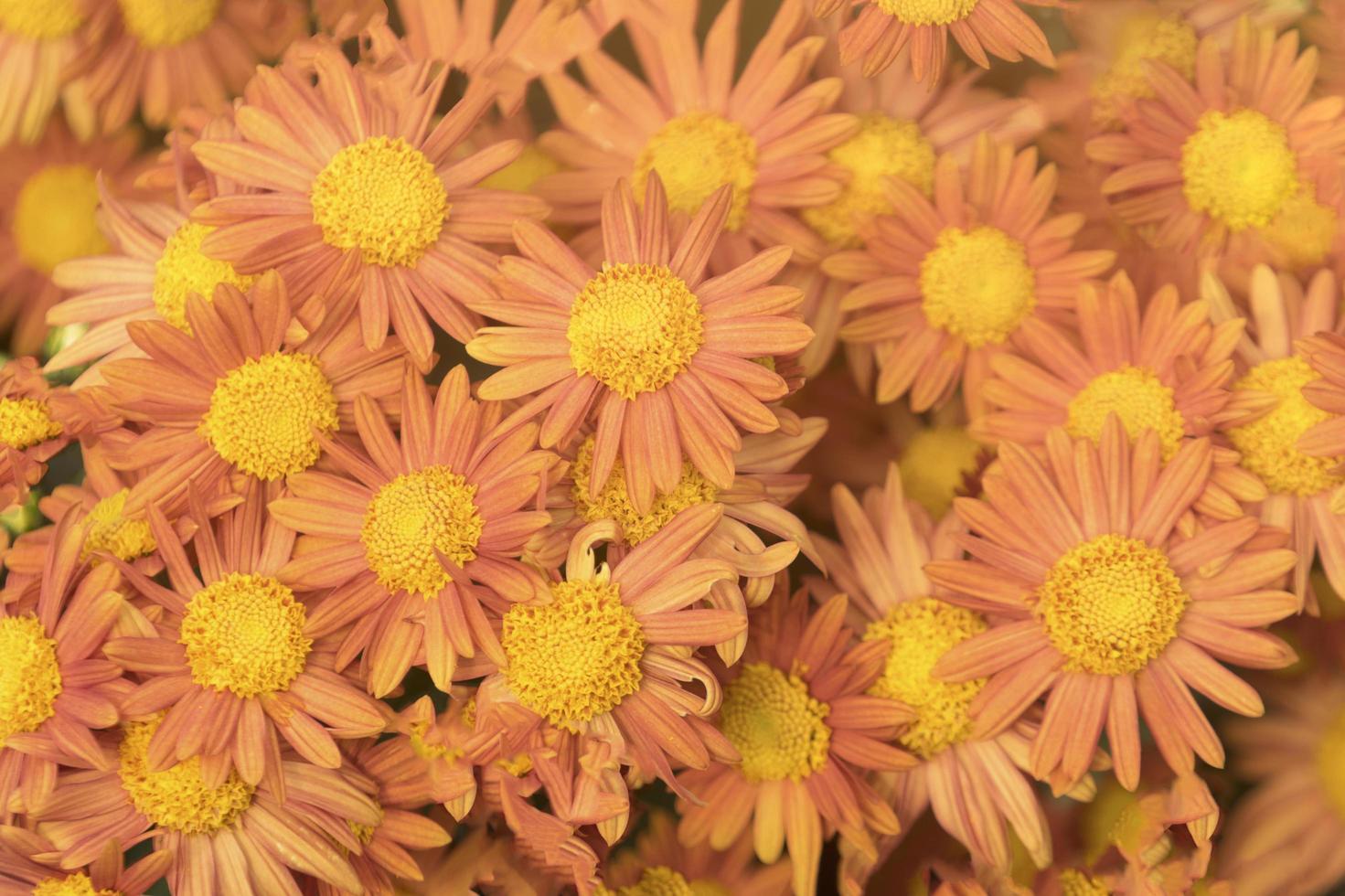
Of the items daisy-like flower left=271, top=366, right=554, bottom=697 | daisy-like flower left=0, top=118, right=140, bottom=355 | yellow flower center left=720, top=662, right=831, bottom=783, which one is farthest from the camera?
daisy-like flower left=0, top=118, right=140, bottom=355

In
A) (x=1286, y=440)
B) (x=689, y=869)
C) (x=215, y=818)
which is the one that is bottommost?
(x=689, y=869)

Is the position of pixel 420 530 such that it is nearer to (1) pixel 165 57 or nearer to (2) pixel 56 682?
(2) pixel 56 682

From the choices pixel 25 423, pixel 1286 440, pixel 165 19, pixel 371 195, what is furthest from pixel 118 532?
pixel 1286 440

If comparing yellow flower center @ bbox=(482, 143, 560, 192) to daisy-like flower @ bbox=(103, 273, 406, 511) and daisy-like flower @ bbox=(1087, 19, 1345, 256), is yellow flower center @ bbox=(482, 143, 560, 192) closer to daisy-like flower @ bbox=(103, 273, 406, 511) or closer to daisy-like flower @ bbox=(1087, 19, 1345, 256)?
daisy-like flower @ bbox=(103, 273, 406, 511)

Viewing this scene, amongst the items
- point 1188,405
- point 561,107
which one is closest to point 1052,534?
point 1188,405

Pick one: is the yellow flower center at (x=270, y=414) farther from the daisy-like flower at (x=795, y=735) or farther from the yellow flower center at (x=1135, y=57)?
the yellow flower center at (x=1135, y=57)

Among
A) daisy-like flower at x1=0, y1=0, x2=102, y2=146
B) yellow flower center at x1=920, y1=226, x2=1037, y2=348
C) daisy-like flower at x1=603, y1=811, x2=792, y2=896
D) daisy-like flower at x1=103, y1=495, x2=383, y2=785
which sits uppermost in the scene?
daisy-like flower at x1=0, y1=0, x2=102, y2=146

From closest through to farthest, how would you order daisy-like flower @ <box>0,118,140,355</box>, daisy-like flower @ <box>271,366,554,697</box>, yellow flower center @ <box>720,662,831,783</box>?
1. daisy-like flower @ <box>271,366,554,697</box>
2. yellow flower center @ <box>720,662,831,783</box>
3. daisy-like flower @ <box>0,118,140,355</box>

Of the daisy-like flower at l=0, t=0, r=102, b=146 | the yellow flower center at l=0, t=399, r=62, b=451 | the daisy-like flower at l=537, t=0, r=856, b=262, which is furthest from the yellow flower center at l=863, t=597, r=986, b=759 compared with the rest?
the daisy-like flower at l=0, t=0, r=102, b=146
